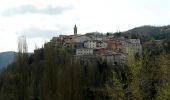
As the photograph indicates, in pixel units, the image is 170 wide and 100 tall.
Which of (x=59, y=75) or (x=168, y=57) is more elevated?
(x=168, y=57)

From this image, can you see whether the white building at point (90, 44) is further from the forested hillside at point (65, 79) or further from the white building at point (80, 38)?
the forested hillside at point (65, 79)

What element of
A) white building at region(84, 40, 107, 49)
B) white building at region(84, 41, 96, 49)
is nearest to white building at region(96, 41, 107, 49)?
white building at region(84, 40, 107, 49)

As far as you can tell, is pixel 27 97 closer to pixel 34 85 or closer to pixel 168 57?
pixel 34 85

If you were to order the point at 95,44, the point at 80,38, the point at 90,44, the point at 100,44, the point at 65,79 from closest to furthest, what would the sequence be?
1. the point at 65,79
2. the point at 90,44
3. the point at 95,44
4. the point at 100,44
5. the point at 80,38

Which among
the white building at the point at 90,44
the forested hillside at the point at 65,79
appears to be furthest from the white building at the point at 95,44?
the forested hillside at the point at 65,79

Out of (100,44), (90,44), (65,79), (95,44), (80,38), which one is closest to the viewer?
(65,79)

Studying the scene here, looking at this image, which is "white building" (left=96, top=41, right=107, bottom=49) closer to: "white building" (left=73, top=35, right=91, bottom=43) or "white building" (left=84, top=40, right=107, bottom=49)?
"white building" (left=84, top=40, right=107, bottom=49)

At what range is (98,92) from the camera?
39.5 m

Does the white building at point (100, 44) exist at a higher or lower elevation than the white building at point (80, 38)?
→ lower

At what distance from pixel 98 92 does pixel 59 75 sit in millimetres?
8029

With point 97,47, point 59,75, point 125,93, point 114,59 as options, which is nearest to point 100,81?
point 59,75

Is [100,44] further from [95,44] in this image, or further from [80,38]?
[80,38]

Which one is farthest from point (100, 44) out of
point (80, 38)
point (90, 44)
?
point (80, 38)

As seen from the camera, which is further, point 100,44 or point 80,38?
point 80,38
